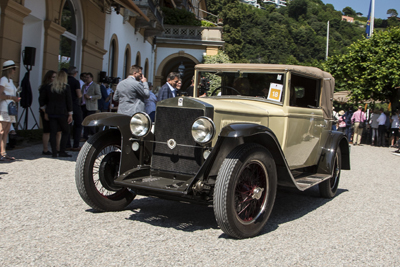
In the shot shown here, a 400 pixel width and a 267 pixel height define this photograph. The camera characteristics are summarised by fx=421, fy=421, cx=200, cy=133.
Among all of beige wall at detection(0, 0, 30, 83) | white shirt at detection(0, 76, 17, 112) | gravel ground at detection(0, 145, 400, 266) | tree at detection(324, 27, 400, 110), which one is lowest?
gravel ground at detection(0, 145, 400, 266)

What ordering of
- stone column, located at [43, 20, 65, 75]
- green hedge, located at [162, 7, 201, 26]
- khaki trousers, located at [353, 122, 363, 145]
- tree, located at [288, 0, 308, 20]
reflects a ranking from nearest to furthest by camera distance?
stone column, located at [43, 20, 65, 75], khaki trousers, located at [353, 122, 363, 145], green hedge, located at [162, 7, 201, 26], tree, located at [288, 0, 308, 20]

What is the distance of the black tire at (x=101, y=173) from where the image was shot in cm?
430

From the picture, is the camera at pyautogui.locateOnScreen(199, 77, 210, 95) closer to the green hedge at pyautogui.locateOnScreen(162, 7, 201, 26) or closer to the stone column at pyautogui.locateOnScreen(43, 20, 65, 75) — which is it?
the stone column at pyautogui.locateOnScreen(43, 20, 65, 75)

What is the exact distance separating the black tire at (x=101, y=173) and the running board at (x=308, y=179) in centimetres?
198

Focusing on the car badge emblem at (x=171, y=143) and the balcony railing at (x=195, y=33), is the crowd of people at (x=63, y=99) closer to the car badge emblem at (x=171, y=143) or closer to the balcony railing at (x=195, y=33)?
the car badge emblem at (x=171, y=143)

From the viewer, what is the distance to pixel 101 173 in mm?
4539

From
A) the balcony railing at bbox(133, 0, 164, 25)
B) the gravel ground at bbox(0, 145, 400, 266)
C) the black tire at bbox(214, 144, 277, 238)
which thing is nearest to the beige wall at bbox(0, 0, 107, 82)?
the balcony railing at bbox(133, 0, 164, 25)

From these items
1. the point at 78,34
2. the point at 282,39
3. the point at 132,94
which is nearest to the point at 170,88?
the point at 132,94

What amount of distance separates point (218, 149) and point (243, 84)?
1.64 m

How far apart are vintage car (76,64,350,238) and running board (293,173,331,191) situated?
0.02 metres

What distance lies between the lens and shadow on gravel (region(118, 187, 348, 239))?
14.2 feet

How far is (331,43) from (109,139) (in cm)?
8713

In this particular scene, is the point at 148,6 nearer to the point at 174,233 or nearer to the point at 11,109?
the point at 11,109

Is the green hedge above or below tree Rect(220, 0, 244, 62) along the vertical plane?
below
